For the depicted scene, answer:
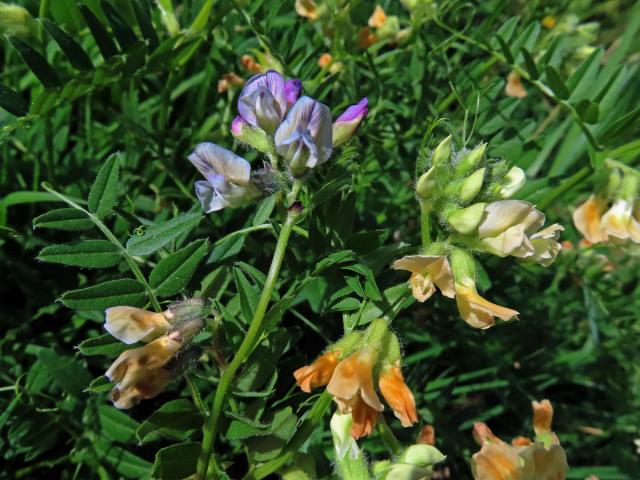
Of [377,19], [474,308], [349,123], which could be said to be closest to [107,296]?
[349,123]

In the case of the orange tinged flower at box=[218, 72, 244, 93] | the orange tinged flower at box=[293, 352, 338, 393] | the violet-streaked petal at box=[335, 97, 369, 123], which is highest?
the violet-streaked petal at box=[335, 97, 369, 123]

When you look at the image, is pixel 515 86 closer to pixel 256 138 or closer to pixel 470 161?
pixel 470 161

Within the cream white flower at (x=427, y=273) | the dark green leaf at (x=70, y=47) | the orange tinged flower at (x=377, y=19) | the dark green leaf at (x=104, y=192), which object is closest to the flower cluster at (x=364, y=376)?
the cream white flower at (x=427, y=273)

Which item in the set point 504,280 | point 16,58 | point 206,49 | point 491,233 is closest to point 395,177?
point 504,280

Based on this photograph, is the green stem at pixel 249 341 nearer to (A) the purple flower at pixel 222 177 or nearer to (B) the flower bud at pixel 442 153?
(A) the purple flower at pixel 222 177

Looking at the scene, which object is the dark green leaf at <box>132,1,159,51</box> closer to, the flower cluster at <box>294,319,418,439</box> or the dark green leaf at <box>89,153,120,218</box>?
the dark green leaf at <box>89,153,120,218</box>

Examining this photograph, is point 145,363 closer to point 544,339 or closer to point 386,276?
point 386,276

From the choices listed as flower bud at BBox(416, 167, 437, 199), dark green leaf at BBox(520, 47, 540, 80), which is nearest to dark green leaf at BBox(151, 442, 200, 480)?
flower bud at BBox(416, 167, 437, 199)
